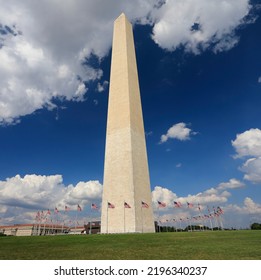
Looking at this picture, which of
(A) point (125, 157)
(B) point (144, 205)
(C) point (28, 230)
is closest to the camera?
(B) point (144, 205)

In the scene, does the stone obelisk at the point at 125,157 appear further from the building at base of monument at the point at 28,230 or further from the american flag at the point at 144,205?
the building at base of monument at the point at 28,230

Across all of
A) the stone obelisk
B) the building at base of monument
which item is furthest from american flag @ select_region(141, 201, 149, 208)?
the building at base of monument

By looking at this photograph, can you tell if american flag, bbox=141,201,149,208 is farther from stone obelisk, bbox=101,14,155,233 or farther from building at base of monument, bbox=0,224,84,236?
building at base of monument, bbox=0,224,84,236

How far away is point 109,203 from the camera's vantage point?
1441 inches

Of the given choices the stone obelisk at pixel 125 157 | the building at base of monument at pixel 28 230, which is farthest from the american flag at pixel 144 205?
the building at base of monument at pixel 28 230

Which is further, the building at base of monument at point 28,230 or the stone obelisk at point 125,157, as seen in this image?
the building at base of monument at point 28,230

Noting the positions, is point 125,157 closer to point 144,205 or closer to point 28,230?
point 144,205

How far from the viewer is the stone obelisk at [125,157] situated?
3647 centimetres

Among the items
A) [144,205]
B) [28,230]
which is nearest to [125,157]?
[144,205]

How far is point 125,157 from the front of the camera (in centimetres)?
3859
